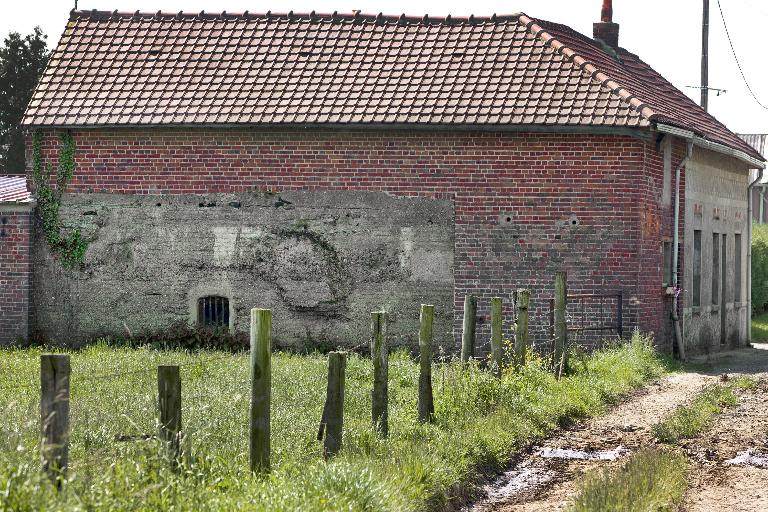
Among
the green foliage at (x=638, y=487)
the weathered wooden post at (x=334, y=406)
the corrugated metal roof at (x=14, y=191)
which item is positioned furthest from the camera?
the corrugated metal roof at (x=14, y=191)

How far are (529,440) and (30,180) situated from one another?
11747 mm

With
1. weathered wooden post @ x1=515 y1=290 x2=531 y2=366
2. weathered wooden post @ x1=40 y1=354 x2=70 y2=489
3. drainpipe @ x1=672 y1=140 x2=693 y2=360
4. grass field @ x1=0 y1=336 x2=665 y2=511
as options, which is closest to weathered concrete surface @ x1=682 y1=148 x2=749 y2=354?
drainpipe @ x1=672 y1=140 x2=693 y2=360

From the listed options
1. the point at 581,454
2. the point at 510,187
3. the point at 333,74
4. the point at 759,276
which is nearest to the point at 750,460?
the point at 581,454

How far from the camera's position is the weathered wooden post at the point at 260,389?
9141 mm

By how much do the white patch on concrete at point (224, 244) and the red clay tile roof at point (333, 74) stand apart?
1722 mm

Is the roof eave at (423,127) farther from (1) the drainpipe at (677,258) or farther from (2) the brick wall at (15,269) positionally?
(1) the drainpipe at (677,258)

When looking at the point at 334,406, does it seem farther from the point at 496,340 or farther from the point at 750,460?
the point at 496,340

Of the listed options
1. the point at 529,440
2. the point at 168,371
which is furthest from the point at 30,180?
the point at 168,371

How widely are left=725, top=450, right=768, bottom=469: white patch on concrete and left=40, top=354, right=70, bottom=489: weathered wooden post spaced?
21.3ft

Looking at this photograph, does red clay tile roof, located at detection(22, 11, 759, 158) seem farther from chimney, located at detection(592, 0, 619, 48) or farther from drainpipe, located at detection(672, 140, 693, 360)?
chimney, located at detection(592, 0, 619, 48)

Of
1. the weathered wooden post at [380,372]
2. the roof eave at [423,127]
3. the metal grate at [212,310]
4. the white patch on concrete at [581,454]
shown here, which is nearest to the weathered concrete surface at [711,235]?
the roof eave at [423,127]

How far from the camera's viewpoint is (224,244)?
20.7 meters

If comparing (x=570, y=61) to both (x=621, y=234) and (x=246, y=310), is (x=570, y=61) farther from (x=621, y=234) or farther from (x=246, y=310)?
(x=246, y=310)

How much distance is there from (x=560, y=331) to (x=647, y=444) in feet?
14.9
